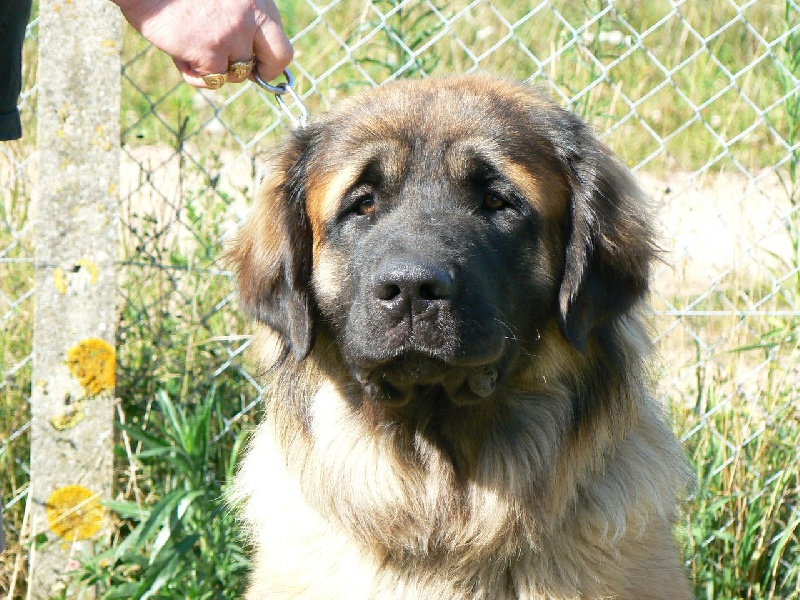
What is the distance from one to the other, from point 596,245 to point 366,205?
652 mm

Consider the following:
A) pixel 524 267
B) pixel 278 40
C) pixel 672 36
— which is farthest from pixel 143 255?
pixel 672 36

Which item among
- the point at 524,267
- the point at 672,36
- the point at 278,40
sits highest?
the point at 278,40

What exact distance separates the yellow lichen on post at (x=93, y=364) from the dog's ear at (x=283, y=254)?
28.9 inches

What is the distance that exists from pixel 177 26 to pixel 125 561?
196 centimetres

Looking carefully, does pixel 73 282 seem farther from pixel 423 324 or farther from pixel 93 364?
pixel 423 324

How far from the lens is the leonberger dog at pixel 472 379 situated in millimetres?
2686

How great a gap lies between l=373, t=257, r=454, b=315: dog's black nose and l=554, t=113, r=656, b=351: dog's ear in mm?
467

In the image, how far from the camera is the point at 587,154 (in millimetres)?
2818

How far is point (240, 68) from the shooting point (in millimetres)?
2779

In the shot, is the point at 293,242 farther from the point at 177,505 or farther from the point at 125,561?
the point at 125,561

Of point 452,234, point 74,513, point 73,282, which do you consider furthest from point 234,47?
point 74,513

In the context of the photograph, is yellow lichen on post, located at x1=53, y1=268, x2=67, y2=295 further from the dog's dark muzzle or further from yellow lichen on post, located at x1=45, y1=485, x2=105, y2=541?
the dog's dark muzzle

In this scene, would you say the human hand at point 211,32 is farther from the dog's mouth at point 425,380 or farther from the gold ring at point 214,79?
the dog's mouth at point 425,380

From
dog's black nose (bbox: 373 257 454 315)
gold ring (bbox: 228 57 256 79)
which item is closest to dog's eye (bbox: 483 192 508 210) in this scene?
dog's black nose (bbox: 373 257 454 315)
